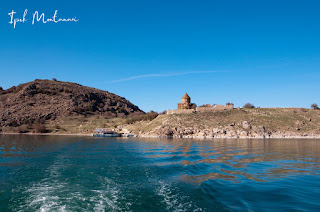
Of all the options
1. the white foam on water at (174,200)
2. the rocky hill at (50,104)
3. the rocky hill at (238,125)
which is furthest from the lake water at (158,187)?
the rocky hill at (50,104)

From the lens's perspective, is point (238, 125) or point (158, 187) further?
point (238, 125)

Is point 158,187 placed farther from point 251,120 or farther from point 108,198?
point 251,120

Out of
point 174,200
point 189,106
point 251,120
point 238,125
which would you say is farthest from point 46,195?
point 189,106

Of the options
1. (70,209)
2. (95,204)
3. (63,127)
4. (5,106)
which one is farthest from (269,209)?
(5,106)

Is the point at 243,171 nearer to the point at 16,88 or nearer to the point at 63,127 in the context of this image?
the point at 63,127

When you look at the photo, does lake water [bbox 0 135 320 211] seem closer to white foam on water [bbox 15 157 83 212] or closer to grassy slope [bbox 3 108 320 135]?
white foam on water [bbox 15 157 83 212]

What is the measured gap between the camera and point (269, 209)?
10609 millimetres

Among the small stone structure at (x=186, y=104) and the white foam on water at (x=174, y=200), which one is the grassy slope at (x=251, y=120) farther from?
the white foam on water at (x=174, y=200)

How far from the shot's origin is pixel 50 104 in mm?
120438

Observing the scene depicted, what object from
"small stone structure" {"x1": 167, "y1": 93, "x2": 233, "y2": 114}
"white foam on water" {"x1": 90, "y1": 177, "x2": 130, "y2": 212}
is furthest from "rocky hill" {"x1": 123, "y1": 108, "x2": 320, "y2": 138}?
"white foam on water" {"x1": 90, "y1": 177, "x2": 130, "y2": 212}

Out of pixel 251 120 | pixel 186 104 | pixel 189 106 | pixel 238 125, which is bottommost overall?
pixel 238 125

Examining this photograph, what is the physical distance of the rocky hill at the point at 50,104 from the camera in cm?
10400

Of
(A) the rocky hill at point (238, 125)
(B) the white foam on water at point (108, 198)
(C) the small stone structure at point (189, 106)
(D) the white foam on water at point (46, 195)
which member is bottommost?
(D) the white foam on water at point (46, 195)

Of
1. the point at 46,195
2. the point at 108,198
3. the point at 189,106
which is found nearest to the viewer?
the point at 108,198
